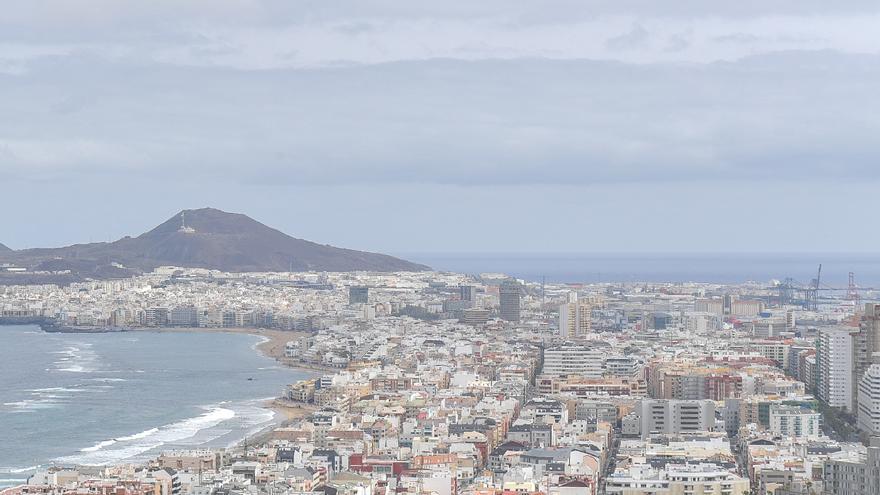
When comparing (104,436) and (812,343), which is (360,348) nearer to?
(812,343)

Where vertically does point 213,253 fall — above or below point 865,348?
above

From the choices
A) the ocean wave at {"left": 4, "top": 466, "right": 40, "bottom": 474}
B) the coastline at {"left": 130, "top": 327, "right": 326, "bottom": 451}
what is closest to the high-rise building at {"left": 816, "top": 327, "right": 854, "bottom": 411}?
the coastline at {"left": 130, "top": 327, "right": 326, "bottom": 451}

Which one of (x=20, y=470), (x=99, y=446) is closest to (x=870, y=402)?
(x=99, y=446)

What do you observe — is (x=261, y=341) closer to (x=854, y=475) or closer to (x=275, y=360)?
(x=275, y=360)

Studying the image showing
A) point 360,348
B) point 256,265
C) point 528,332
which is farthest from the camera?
point 256,265

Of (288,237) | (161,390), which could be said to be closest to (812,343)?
(161,390)

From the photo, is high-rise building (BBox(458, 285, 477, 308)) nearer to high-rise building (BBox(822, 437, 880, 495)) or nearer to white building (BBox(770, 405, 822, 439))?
white building (BBox(770, 405, 822, 439))

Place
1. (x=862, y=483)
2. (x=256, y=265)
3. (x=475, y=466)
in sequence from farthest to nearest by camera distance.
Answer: (x=256, y=265) → (x=475, y=466) → (x=862, y=483)
